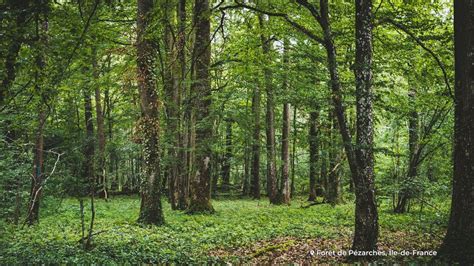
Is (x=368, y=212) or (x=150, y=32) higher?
(x=150, y=32)

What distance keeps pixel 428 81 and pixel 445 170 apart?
9.23 feet

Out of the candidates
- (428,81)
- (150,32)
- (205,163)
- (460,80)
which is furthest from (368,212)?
(205,163)

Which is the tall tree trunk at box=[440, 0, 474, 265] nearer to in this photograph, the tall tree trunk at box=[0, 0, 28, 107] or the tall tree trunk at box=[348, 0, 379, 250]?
the tall tree trunk at box=[348, 0, 379, 250]

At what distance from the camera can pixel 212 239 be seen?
9.08m

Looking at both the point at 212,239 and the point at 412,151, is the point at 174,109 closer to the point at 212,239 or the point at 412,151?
the point at 212,239

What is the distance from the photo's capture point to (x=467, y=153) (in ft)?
20.0

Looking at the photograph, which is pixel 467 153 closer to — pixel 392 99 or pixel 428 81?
pixel 428 81

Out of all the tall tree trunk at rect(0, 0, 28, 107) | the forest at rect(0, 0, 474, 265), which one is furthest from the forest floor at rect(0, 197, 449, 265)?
the tall tree trunk at rect(0, 0, 28, 107)

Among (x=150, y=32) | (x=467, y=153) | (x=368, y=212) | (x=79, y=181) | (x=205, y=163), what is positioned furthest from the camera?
(x=205, y=163)

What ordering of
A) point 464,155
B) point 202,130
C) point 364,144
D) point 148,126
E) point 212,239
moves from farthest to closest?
point 202,130, point 148,126, point 212,239, point 364,144, point 464,155

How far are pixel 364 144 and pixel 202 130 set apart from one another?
26.8ft

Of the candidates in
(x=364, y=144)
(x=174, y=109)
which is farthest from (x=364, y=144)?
(x=174, y=109)

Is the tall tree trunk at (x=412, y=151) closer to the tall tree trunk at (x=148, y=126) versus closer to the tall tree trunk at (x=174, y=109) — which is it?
the tall tree trunk at (x=148, y=126)

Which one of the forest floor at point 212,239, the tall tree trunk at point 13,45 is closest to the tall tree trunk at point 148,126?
the forest floor at point 212,239
